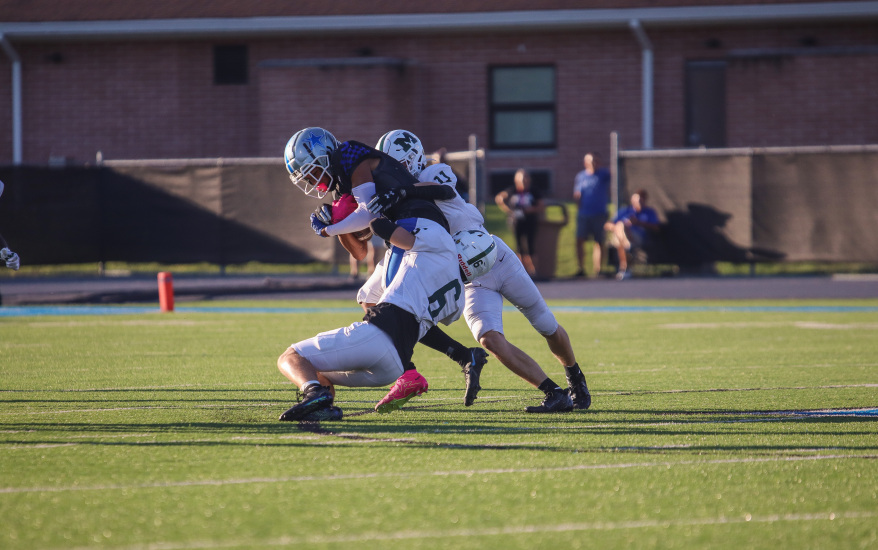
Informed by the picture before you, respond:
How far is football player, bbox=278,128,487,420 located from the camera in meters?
6.70

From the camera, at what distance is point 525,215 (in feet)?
65.1

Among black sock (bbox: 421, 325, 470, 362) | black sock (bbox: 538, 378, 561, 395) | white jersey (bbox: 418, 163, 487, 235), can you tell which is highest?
white jersey (bbox: 418, 163, 487, 235)

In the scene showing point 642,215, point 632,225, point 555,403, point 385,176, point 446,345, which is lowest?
point 555,403

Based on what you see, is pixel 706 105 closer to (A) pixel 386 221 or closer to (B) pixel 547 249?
(B) pixel 547 249

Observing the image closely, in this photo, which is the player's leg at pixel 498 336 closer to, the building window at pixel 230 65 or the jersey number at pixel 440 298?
the jersey number at pixel 440 298

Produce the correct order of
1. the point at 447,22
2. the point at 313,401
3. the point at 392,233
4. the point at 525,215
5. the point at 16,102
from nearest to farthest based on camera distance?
the point at 313,401
the point at 392,233
the point at 525,215
the point at 447,22
the point at 16,102

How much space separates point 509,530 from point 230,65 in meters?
23.2

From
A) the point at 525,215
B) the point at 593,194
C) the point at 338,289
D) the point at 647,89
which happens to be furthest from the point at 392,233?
the point at 647,89

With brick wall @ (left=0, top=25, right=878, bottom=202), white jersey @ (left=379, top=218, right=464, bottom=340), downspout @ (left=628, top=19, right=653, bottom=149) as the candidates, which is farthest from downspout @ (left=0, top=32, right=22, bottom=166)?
white jersey @ (left=379, top=218, right=464, bottom=340)

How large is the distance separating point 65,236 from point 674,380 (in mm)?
15020

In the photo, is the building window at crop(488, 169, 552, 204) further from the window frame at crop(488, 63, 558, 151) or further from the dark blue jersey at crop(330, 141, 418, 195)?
the dark blue jersey at crop(330, 141, 418, 195)

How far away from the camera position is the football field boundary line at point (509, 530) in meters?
4.25

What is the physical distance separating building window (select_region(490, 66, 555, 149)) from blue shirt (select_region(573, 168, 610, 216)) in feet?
19.6

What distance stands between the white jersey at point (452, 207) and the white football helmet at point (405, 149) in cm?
8
